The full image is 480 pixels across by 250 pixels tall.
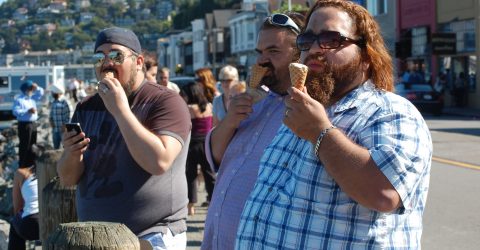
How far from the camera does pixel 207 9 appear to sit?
120812 mm

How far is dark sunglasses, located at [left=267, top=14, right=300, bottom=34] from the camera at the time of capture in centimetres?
372

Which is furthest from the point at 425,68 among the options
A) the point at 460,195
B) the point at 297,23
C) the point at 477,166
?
the point at 297,23

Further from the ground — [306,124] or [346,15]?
[346,15]

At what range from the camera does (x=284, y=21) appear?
3.73 m

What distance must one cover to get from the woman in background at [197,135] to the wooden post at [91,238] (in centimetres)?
662

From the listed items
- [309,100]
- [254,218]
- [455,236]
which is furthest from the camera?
[455,236]

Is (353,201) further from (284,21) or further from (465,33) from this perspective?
(465,33)

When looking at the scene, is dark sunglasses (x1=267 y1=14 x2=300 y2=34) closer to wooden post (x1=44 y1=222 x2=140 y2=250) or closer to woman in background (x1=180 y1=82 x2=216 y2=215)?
wooden post (x1=44 y1=222 x2=140 y2=250)

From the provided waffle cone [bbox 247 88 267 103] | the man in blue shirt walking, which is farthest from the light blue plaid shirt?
the man in blue shirt walking

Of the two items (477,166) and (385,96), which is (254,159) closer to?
(385,96)

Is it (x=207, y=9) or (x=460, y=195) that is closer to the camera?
(x=460, y=195)

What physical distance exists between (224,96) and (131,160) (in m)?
4.85

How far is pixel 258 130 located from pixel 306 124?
1177 millimetres

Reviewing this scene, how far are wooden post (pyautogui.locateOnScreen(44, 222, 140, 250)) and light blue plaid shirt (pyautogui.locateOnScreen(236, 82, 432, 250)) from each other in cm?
51
